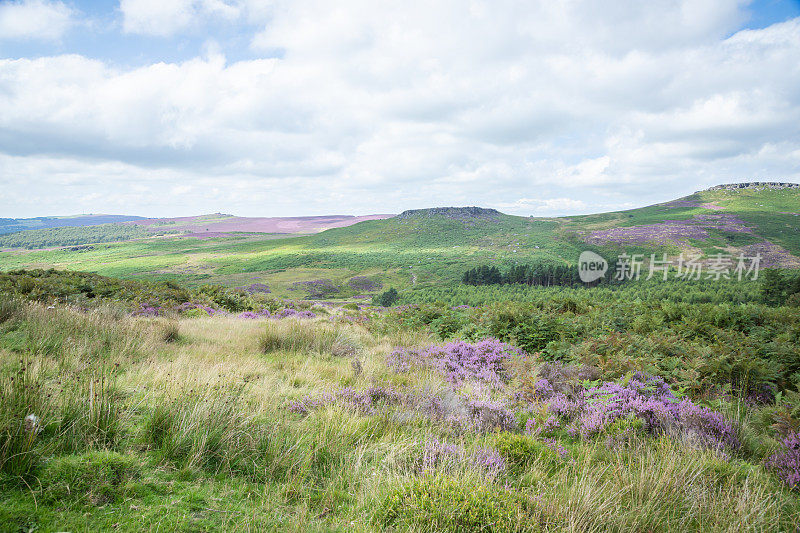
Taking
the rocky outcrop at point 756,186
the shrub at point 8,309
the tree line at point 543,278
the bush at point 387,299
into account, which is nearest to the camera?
the shrub at point 8,309

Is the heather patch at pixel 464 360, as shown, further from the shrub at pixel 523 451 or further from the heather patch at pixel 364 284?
the heather patch at pixel 364 284

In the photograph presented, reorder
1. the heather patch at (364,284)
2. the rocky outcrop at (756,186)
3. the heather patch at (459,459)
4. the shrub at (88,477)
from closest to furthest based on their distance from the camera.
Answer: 1. the shrub at (88,477)
2. the heather patch at (459,459)
3. the heather patch at (364,284)
4. the rocky outcrop at (756,186)

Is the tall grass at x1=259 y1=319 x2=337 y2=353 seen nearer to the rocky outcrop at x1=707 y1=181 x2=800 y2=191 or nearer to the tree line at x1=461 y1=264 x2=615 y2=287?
the tree line at x1=461 y1=264 x2=615 y2=287

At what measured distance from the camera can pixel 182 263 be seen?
120500 mm

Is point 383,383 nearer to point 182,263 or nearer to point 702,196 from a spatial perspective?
point 182,263

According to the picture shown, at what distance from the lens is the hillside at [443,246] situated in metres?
90.9

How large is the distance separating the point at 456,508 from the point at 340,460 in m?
1.40

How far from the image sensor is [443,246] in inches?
5792

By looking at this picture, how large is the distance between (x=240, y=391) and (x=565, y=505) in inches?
174

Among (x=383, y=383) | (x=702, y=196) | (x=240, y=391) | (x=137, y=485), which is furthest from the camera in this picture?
(x=702, y=196)

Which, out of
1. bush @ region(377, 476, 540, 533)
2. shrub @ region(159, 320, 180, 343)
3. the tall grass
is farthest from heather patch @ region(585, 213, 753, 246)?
bush @ region(377, 476, 540, 533)

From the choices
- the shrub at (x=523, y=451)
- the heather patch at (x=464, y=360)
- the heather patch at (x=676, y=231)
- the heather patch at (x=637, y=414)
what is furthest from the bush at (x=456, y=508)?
the heather patch at (x=676, y=231)

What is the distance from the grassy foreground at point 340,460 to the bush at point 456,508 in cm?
2

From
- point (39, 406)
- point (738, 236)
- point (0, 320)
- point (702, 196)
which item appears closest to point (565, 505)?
point (39, 406)
